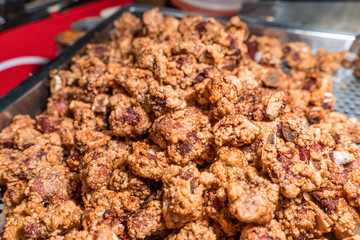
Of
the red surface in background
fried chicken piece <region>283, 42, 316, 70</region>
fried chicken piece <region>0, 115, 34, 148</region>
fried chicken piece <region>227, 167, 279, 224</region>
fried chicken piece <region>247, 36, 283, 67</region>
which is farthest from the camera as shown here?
the red surface in background

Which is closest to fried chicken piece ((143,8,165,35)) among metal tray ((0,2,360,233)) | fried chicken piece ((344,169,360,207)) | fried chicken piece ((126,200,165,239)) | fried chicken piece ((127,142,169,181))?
metal tray ((0,2,360,233))

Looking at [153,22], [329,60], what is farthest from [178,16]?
[329,60]

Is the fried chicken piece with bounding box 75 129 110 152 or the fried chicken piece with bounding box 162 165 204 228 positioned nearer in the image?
the fried chicken piece with bounding box 162 165 204 228

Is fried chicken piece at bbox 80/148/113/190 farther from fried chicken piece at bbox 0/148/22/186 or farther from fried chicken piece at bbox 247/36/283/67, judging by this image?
fried chicken piece at bbox 247/36/283/67

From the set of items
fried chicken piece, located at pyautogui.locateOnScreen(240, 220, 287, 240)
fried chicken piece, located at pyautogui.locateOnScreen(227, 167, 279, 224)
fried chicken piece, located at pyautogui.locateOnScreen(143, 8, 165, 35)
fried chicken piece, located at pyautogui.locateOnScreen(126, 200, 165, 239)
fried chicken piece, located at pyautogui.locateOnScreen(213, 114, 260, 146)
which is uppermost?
fried chicken piece, located at pyautogui.locateOnScreen(143, 8, 165, 35)

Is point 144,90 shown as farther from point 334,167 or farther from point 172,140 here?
point 334,167

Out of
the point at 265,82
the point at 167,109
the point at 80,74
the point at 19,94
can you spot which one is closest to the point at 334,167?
the point at 265,82

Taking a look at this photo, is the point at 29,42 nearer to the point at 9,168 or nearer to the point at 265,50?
the point at 9,168
